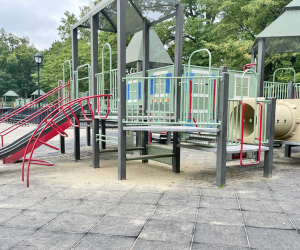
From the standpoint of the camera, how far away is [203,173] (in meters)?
6.52

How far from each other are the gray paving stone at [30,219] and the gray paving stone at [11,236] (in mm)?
118

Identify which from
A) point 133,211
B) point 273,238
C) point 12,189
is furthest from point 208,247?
point 12,189

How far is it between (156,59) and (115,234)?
13366 mm

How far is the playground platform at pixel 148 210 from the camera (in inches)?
118

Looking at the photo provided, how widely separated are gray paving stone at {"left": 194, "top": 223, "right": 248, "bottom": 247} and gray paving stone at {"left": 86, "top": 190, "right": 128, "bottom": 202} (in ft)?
5.16

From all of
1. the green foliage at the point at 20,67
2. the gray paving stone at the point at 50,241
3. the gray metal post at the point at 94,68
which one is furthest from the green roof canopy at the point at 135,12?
the green foliage at the point at 20,67

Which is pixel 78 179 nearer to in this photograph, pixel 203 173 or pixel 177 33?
pixel 203 173

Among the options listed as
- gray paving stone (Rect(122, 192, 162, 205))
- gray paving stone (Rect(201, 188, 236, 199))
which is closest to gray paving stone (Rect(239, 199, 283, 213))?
gray paving stone (Rect(201, 188, 236, 199))

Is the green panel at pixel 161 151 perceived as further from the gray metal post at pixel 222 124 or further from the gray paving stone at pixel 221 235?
the gray paving stone at pixel 221 235

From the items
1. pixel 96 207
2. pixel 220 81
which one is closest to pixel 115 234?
pixel 96 207

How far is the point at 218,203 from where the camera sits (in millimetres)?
4281

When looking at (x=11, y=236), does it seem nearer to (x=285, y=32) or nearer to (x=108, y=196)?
(x=108, y=196)

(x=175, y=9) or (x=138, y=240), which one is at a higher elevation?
(x=175, y=9)

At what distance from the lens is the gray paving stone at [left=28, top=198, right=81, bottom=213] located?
397 centimetres
